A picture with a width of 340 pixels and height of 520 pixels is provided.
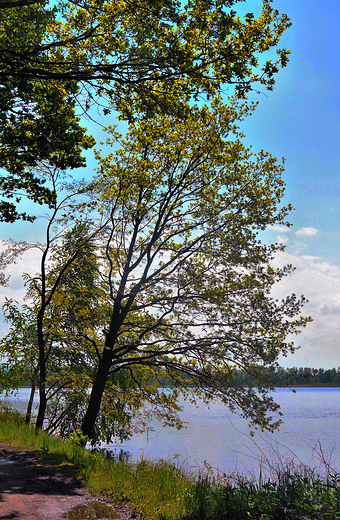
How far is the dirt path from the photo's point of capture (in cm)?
554

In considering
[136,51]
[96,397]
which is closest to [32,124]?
[136,51]

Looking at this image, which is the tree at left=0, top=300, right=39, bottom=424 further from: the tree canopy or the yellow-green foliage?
the yellow-green foliage

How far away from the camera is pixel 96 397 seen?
→ 14.3 meters

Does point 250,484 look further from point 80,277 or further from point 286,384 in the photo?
point 80,277

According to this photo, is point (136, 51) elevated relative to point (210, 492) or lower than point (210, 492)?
elevated

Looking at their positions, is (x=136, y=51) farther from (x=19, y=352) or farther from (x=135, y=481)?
(x=19, y=352)

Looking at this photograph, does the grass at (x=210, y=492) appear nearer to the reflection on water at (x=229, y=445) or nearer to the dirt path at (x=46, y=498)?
the dirt path at (x=46, y=498)

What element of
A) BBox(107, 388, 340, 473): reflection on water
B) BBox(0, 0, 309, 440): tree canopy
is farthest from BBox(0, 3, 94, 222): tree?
BBox(107, 388, 340, 473): reflection on water

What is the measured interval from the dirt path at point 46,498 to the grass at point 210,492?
Result: 0.95ft

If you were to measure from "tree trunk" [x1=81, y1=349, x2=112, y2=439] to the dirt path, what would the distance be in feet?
19.6

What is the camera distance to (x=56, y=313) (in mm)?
15680

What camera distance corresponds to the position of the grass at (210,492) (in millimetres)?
4930

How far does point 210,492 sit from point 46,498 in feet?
8.96

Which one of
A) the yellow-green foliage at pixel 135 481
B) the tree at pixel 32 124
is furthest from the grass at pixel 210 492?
the tree at pixel 32 124
